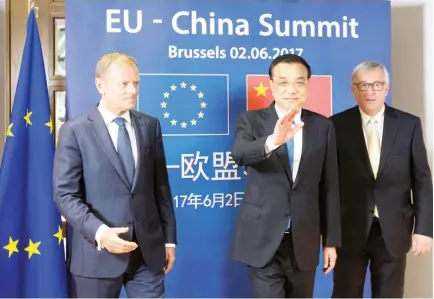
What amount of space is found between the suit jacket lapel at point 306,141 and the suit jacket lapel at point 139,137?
665mm

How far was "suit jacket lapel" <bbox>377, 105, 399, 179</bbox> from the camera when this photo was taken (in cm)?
242

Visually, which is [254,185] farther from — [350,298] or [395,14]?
[395,14]

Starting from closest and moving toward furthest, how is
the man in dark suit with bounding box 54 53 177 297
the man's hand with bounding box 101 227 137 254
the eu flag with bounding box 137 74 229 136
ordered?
the man's hand with bounding box 101 227 137 254
the man in dark suit with bounding box 54 53 177 297
the eu flag with bounding box 137 74 229 136

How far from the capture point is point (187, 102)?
8.82 feet

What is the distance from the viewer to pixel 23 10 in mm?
2980

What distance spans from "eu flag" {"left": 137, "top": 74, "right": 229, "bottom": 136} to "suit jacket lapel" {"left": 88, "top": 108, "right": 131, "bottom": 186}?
2.10ft

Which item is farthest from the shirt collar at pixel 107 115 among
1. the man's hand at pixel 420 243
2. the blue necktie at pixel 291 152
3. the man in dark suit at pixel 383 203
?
→ the man's hand at pixel 420 243

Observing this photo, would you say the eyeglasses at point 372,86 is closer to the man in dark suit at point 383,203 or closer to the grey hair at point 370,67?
the grey hair at point 370,67

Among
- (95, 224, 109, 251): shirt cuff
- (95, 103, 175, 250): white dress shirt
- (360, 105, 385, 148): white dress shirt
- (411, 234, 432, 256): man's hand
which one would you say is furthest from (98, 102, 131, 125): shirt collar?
(411, 234, 432, 256): man's hand

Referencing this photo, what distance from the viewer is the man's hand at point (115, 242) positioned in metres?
1.87

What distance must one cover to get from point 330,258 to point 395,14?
1798 mm

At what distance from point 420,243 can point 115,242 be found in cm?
148

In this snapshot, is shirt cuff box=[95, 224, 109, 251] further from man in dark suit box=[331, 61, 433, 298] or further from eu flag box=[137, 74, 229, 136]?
man in dark suit box=[331, 61, 433, 298]

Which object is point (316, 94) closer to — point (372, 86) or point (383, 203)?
point (372, 86)
